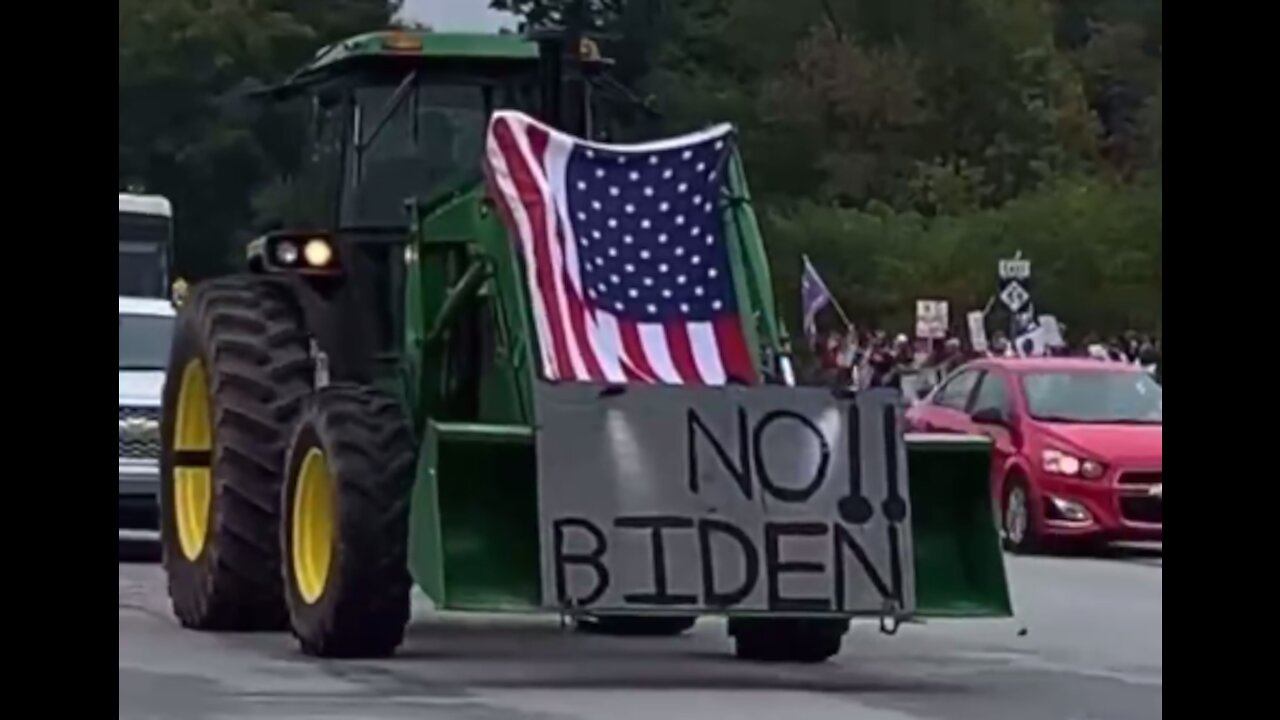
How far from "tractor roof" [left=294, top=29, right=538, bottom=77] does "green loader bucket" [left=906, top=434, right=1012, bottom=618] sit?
339 centimetres

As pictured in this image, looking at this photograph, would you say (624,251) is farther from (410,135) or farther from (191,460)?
(191,460)

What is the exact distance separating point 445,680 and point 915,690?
80.5 inches

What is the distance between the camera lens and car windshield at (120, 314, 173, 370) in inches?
958

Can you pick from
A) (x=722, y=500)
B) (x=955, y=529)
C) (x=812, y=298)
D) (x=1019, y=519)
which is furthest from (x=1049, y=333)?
(x=722, y=500)

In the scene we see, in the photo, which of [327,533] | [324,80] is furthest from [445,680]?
[324,80]

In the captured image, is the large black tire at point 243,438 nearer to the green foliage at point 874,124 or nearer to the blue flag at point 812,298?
the blue flag at point 812,298

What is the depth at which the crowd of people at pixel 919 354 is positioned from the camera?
4006cm

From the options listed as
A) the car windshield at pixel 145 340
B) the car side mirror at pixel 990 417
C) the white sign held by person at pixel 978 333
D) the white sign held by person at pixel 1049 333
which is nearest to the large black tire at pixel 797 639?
the car windshield at pixel 145 340

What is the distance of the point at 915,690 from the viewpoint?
14.7 m

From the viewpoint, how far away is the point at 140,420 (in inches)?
918

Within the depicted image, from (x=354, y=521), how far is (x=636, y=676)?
1491 mm

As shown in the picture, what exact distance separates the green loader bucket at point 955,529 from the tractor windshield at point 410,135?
3276 mm

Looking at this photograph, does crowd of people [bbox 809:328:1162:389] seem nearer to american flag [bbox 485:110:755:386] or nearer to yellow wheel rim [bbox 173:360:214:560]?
yellow wheel rim [bbox 173:360:214:560]
